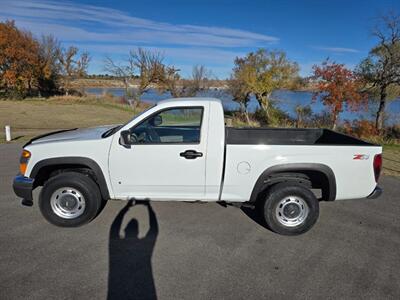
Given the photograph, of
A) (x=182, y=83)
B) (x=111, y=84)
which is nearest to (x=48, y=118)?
(x=182, y=83)

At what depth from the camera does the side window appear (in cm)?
362

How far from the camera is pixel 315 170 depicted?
3504 mm

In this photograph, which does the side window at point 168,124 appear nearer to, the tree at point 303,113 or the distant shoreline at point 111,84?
the distant shoreline at point 111,84

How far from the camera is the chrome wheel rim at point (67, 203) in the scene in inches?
146

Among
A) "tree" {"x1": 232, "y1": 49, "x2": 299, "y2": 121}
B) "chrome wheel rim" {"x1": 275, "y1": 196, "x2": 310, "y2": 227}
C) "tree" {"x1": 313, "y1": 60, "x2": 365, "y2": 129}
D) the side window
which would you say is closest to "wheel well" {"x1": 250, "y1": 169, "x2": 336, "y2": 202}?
"chrome wheel rim" {"x1": 275, "y1": 196, "x2": 310, "y2": 227}

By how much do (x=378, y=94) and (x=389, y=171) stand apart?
1223 cm

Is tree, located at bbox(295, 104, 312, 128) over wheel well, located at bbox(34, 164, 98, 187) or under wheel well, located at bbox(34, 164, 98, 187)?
over

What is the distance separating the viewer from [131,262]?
2990 mm

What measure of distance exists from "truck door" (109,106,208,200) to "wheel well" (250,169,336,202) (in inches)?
31.3

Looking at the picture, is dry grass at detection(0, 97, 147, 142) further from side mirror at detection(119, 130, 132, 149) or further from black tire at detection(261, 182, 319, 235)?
black tire at detection(261, 182, 319, 235)

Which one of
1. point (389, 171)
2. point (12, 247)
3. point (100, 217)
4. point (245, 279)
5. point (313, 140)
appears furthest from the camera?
point (389, 171)

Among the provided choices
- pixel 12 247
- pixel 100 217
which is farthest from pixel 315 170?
pixel 12 247

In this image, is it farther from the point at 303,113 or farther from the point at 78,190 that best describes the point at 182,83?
the point at 78,190

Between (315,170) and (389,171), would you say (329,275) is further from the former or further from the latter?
(389,171)
